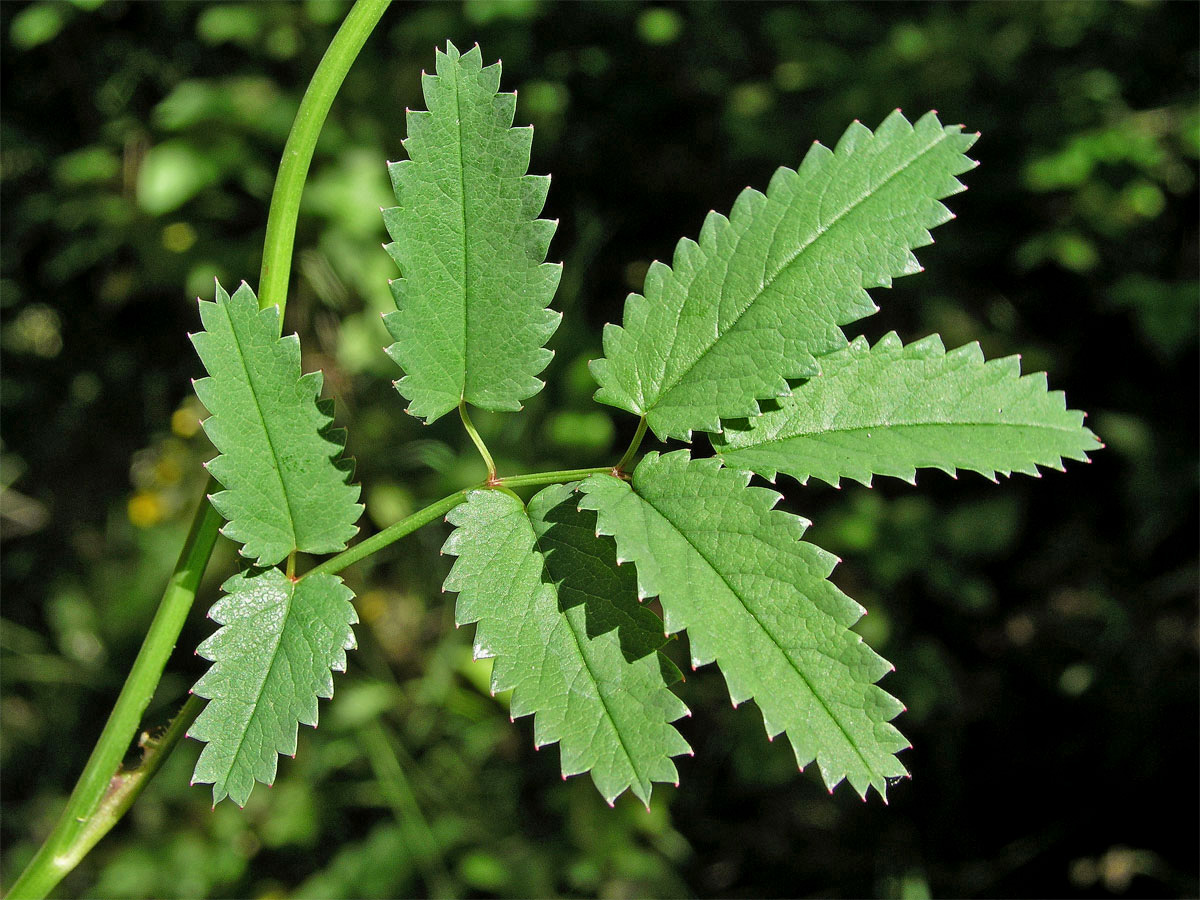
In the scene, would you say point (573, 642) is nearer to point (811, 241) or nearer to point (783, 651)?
point (783, 651)

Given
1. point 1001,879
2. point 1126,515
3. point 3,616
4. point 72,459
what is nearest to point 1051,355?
point 1126,515

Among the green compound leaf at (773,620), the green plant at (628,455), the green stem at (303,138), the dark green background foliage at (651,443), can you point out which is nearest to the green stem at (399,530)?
the green plant at (628,455)

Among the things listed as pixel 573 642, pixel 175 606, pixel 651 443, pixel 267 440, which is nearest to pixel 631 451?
pixel 573 642

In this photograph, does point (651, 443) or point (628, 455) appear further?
point (651, 443)

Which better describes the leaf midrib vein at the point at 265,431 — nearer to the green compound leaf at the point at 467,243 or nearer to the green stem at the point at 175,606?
the green stem at the point at 175,606

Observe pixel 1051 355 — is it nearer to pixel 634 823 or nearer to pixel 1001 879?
pixel 1001 879

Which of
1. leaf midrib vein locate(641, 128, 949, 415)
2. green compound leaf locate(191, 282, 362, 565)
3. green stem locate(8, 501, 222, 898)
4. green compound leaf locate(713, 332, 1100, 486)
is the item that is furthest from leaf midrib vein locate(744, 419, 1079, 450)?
green stem locate(8, 501, 222, 898)

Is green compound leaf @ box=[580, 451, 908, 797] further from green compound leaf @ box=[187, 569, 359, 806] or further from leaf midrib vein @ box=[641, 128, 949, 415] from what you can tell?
green compound leaf @ box=[187, 569, 359, 806]
